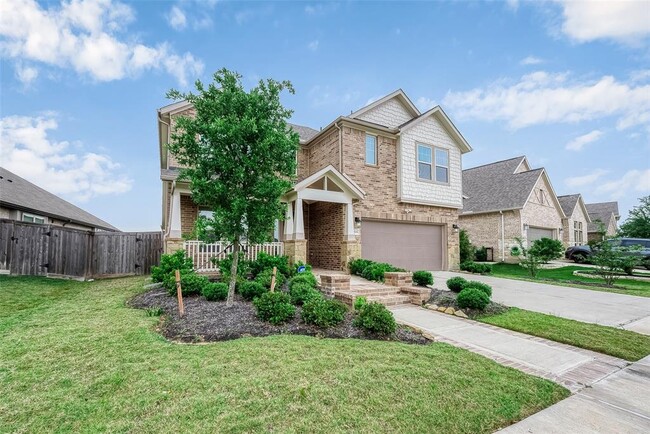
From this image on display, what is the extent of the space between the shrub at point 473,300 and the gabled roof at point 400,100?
9144 mm

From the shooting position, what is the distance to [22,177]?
1873cm

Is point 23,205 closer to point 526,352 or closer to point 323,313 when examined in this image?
point 323,313

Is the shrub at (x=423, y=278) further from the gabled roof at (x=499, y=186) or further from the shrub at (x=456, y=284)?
the gabled roof at (x=499, y=186)

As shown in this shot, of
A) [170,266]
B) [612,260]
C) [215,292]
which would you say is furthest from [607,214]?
[170,266]

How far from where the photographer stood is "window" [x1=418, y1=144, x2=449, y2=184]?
48.6 feet

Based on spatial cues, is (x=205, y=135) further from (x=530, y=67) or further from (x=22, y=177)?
(x=22, y=177)

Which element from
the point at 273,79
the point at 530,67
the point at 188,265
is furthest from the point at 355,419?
the point at 530,67

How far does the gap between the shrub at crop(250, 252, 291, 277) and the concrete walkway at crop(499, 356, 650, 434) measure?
733 cm

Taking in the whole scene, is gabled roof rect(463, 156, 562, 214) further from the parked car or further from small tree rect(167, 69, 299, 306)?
small tree rect(167, 69, 299, 306)

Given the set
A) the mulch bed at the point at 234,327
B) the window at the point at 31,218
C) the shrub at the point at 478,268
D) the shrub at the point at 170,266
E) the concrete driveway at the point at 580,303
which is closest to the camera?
the mulch bed at the point at 234,327

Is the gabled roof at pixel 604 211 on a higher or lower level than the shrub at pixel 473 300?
higher

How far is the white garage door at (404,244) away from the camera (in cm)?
1362

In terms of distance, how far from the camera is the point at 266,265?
9625 millimetres

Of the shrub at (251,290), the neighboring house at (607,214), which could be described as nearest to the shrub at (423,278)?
the shrub at (251,290)
